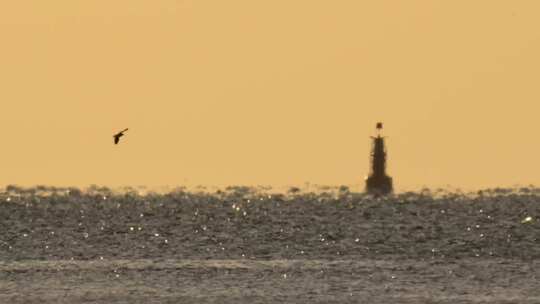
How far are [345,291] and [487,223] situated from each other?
74.4 feet

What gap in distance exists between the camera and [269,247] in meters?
44.8

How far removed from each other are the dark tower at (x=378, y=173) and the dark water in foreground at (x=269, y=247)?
449 millimetres

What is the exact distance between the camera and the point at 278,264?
38.1 m

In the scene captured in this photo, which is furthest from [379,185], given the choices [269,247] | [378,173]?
[269,247]

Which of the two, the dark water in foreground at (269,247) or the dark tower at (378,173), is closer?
the dark water in foreground at (269,247)

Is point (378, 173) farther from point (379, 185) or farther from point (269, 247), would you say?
point (269, 247)

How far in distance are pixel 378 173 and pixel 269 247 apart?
1550 centimetres

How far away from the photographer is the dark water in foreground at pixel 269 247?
32.1 meters

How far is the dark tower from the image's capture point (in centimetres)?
5916

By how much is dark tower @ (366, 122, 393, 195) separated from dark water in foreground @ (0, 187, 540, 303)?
0.45 metres

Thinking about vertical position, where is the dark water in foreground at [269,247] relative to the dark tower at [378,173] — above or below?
below

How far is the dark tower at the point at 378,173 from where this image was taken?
194 feet

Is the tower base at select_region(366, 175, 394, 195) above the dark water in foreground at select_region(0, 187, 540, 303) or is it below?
above

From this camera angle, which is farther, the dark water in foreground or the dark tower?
the dark tower
